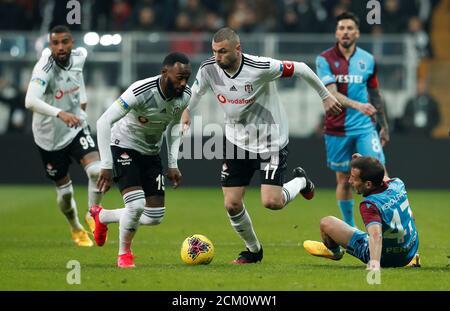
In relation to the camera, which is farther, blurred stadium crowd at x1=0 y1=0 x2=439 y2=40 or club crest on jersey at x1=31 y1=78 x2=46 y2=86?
blurred stadium crowd at x1=0 y1=0 x2=439 y2=40

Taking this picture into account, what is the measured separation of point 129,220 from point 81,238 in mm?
2680

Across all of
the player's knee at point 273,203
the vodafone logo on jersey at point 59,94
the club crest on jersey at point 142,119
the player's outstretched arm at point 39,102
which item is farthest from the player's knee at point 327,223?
the vodafone logo on jersey at point 59,94

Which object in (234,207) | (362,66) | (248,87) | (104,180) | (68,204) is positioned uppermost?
(362,66)

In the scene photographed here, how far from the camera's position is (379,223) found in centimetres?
905

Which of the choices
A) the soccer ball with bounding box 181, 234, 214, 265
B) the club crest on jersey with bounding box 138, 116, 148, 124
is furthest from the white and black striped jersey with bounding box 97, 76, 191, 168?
the soccer ball with bounding box 181, 234, 214, 265

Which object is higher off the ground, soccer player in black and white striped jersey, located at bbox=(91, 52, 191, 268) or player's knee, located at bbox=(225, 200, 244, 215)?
soccer player in black and white striped jersey, located at bbox=(91, 52, 191, 268)

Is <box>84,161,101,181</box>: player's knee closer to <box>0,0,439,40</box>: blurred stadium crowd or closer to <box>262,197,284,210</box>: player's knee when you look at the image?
<box>262,197,284,210</box>: player's knee

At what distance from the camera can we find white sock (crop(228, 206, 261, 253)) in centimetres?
1046

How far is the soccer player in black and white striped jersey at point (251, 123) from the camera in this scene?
10297 millimetres

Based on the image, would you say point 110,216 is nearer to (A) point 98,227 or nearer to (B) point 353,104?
(A) point 98,227

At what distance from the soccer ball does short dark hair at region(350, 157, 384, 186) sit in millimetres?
1825

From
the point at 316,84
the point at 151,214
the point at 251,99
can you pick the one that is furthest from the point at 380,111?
the point at 151,214

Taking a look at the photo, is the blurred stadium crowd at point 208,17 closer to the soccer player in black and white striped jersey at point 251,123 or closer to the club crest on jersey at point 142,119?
the soccer player in black and white striped jersey at point 251,123
